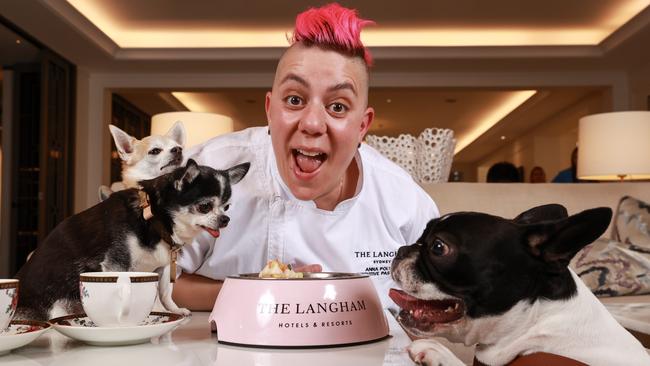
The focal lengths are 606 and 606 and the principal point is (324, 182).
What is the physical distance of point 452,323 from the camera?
70 cm

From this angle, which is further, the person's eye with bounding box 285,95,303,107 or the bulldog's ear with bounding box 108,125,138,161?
the person's eye with bounding box 285,95,303,107

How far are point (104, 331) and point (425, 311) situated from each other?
36 centimetres

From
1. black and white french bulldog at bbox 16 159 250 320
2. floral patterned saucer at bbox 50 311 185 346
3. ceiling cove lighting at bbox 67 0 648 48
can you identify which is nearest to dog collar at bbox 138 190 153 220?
black and white french bulldog at bbox 16 159 250 320

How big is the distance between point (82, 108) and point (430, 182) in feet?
18.4

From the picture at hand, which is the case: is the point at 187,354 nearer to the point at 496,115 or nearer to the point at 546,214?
the point at 546,214

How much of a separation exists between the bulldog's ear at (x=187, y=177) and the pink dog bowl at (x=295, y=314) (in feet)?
0.47

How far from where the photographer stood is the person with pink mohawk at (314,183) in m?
0.89

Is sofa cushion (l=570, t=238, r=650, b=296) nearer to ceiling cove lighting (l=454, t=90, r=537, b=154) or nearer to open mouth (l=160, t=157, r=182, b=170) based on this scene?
open mouth (l=160, t=157, r=182, b=170)

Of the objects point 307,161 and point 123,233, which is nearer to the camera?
point 123,233

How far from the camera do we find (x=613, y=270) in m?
2.57

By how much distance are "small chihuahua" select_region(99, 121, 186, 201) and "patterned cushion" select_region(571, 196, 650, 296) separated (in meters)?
2.29

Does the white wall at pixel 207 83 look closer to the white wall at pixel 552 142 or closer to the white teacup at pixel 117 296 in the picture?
the white wall at pixel 552 142

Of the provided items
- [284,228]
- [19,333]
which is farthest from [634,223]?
[19,333]

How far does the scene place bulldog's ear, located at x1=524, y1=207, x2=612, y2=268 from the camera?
1.97ft
